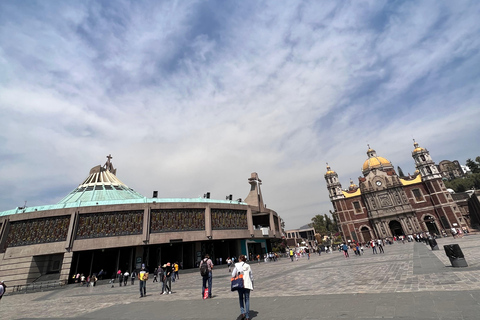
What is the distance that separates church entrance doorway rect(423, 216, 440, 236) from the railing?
76838 millimetres

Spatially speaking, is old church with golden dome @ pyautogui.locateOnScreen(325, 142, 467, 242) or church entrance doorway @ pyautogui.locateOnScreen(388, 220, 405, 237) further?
church entrance doorway @ pyautogui.locateOnScreen(388, 220, 405, 237)

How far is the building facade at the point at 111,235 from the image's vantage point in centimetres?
2728

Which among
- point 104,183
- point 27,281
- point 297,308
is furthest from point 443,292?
point 104,183

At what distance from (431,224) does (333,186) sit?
25913mm

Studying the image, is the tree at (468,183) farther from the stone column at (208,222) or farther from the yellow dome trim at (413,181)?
the stone column at (208,222)

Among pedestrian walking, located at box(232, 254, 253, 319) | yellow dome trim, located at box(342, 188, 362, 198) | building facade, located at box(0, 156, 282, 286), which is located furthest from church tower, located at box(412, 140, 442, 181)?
pedestrian walking, located at box(232, 254, 253, 319)

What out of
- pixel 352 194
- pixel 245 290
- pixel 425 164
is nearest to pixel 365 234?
pixel 352 194

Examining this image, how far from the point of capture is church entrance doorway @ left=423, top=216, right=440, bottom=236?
193ft

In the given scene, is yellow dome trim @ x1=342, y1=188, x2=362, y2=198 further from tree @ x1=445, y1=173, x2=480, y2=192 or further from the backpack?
the backpack

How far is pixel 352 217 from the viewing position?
223 ft

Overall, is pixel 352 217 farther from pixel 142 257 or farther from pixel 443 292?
pixel 443 292

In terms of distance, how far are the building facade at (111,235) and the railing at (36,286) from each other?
3.05ft

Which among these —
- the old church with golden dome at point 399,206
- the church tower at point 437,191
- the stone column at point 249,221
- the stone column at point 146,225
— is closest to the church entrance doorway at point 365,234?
the old church with golden dome at point 399,206

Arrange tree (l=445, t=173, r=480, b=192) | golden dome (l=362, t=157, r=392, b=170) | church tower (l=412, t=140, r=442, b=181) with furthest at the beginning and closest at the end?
tree (l=445, t=173, r=480, b=192) < golden dome (l=362, t=157, r=392, b=170) < church tower (l=412, t=140, r=442, b=181)
